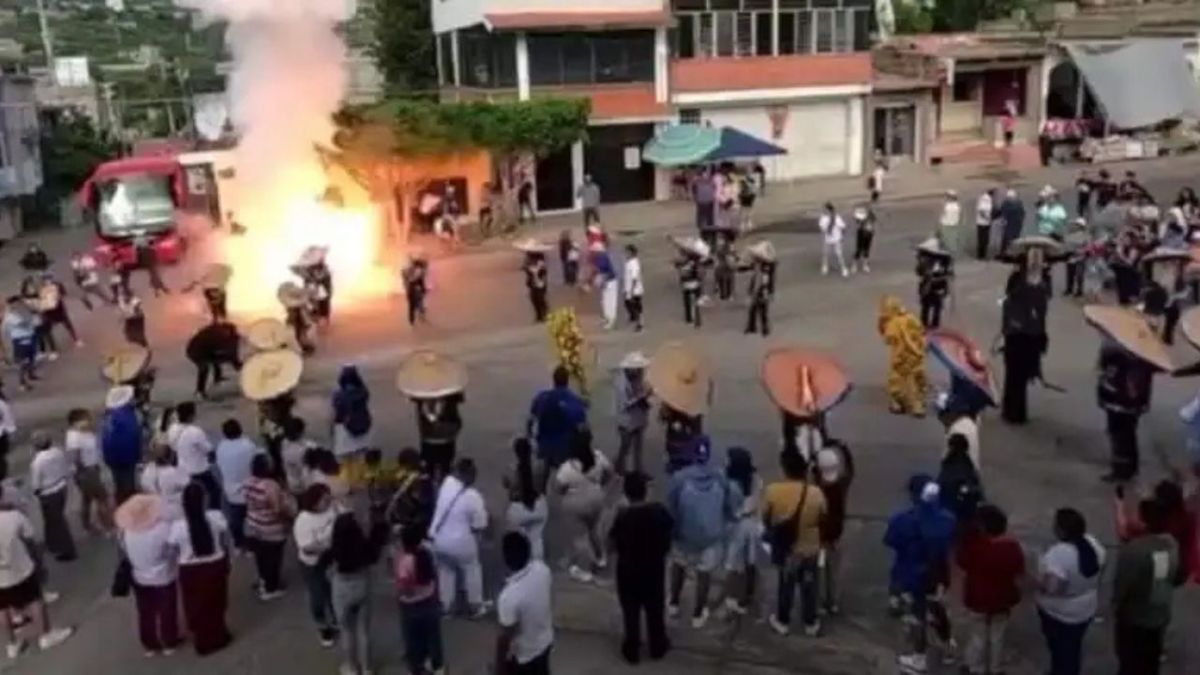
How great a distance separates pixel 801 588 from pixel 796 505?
2.99 feet

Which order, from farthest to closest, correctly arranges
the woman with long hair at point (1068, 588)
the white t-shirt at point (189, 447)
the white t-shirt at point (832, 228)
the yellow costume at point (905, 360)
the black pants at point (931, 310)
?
the white t-shirt at point (832, 228) → the black pants at point (931, 310) → the yellow costume at point (905, 360) → the white t-shirt at point (189, 447) → the woman with long hair at point (1068, 588)

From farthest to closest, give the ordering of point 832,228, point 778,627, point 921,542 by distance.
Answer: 1. point 832,228
2. point 778,627
3. point 921,542

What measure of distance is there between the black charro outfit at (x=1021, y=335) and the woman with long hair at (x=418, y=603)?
7275mm

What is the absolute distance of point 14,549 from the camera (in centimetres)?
960

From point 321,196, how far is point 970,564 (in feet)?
76.8

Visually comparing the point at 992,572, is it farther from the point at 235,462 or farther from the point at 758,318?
the point at 758,318

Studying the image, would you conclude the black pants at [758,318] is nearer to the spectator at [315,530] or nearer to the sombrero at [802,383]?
the sombrero at [802,383]

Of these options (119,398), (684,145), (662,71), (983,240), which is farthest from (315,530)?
(662,71)

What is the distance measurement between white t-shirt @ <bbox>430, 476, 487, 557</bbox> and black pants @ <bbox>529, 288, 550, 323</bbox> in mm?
11316

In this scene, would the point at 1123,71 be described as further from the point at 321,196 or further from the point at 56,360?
the point at 56,360

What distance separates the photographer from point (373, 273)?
87.4 feet

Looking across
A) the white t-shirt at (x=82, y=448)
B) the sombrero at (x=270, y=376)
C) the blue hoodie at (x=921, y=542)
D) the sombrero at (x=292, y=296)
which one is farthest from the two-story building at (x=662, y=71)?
the blue hoodie at (x=921, y=542)

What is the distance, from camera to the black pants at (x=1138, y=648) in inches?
316

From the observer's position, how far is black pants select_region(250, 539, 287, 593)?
10.4m
